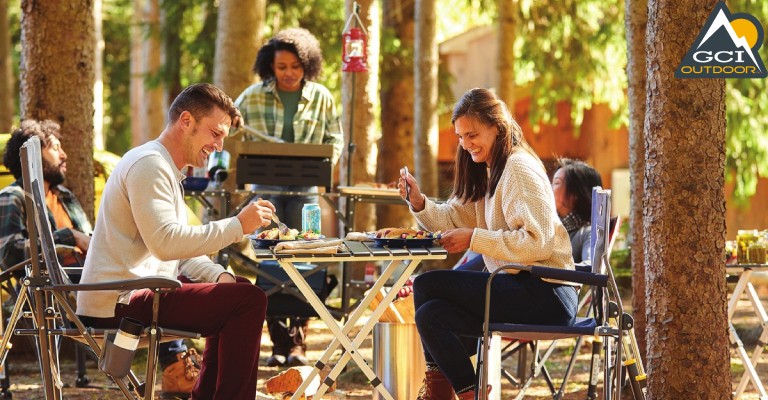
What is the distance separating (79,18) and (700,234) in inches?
151

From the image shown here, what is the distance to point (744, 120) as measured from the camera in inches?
486

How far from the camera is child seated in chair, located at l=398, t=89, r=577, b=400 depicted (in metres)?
4.50

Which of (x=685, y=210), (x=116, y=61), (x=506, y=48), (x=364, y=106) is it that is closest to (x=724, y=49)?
(x=685, y=210)

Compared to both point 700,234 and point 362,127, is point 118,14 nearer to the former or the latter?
point 362,127

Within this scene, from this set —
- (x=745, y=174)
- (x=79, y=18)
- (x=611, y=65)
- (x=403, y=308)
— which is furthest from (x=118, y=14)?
(x=403, y=308)

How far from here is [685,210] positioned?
15.9 ft

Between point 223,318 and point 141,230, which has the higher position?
point 141,230

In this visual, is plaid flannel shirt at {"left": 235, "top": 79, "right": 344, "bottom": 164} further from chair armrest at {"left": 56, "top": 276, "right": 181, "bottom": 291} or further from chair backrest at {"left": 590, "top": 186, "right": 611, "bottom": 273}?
chair armrest at {"left": 56, "top": 276, "right": 181, "bottom": 291}

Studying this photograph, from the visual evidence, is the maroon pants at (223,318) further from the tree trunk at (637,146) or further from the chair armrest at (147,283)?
the tree trunk at (637,146)

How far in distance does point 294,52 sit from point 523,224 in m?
2.95

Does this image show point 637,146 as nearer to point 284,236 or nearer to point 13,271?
point 284,236

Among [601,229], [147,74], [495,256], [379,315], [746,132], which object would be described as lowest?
[379,315]

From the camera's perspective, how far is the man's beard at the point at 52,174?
19.1 ft

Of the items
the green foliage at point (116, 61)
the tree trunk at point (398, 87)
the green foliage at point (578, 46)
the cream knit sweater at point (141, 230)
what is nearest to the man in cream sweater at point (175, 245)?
the cream knit sweater at point (141, 230)
